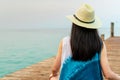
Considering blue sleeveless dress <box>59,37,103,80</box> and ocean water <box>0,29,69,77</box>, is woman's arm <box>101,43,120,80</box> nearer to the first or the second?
blue sleeveless dress <box>59,37,103,80</box>

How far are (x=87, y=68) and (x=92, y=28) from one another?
32cm

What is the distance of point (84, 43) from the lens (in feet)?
10.3

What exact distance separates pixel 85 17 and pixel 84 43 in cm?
21

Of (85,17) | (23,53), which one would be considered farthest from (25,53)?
(85,17)

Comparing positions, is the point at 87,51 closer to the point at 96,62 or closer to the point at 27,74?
the point at 96,62

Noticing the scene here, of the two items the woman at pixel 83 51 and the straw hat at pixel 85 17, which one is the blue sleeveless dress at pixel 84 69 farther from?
the straw hat at pixel 85 17

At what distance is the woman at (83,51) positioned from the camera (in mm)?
3123

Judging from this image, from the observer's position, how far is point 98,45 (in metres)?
3.14

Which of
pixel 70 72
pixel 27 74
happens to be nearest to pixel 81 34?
pixel 70 72

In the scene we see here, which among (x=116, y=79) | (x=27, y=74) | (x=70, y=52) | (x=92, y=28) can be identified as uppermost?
(x=92, y=28)

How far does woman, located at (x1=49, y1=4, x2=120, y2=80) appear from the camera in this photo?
3.12m

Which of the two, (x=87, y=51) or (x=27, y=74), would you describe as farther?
(x=27, y=74)

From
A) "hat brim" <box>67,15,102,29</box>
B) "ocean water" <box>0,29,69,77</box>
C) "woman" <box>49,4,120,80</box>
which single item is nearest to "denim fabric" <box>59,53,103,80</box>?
"woman" <box>49,4,120,80</box>

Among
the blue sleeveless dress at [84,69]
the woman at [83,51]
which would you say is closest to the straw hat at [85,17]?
the woman at [83,51]
